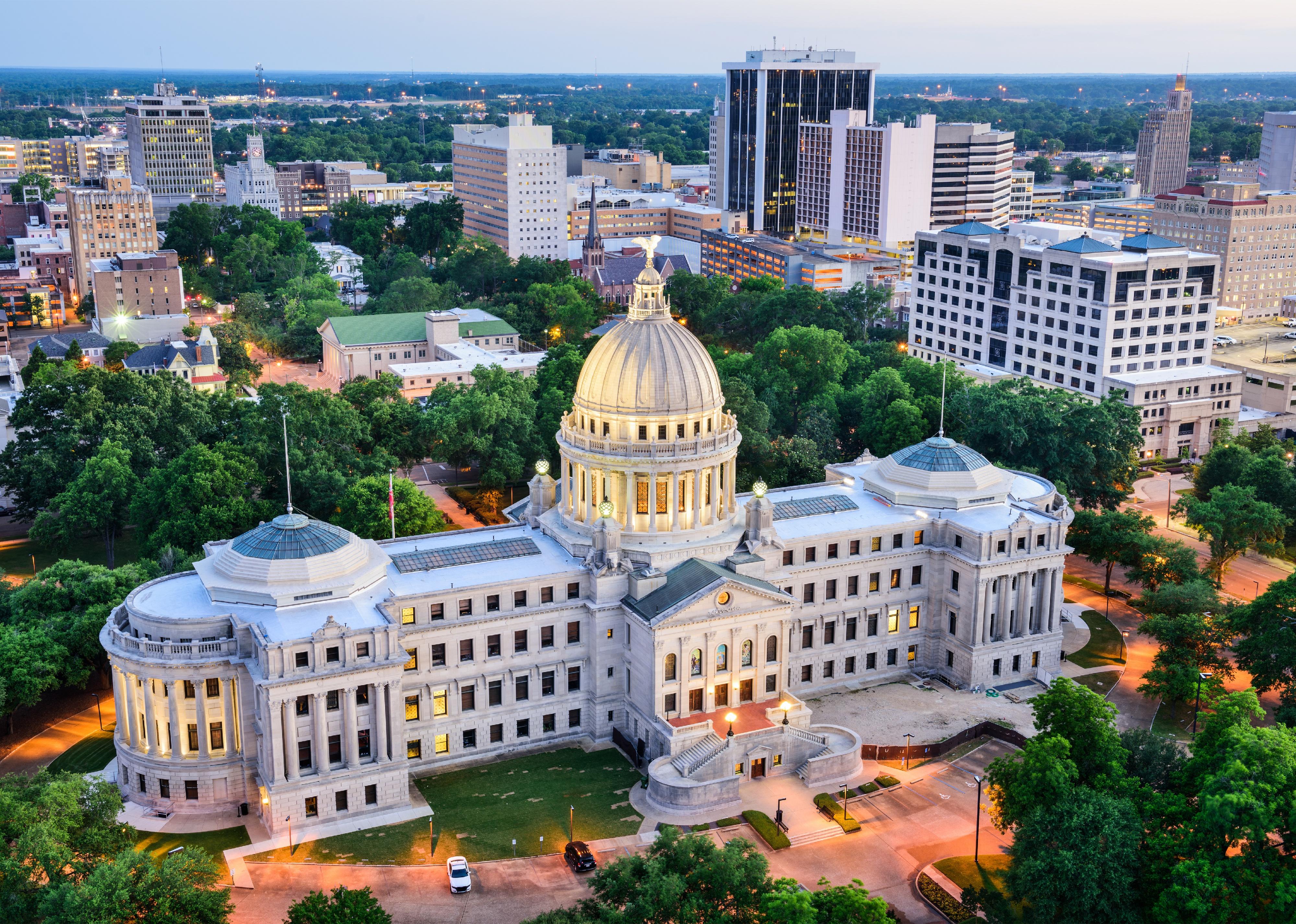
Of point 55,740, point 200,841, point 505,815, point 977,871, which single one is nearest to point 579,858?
point 505,815

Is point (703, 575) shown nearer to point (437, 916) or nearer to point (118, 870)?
point (437, 916)

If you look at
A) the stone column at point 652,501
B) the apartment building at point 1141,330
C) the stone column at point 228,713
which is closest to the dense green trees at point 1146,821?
the stone column at point 652,501

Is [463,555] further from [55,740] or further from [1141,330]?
[1141,330]

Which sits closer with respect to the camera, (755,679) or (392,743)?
(392,743)

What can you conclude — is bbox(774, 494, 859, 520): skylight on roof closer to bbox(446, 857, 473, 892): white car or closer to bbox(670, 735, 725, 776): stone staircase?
bbox(670, 735, 725, 776): stone staircase

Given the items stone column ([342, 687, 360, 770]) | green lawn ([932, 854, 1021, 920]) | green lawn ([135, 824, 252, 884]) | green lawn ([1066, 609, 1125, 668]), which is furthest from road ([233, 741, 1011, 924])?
green lawn ([1066, 609, 1125, 668])

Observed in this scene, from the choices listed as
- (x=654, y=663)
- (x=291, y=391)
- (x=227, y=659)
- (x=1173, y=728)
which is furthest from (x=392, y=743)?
(x=291, y=391)
